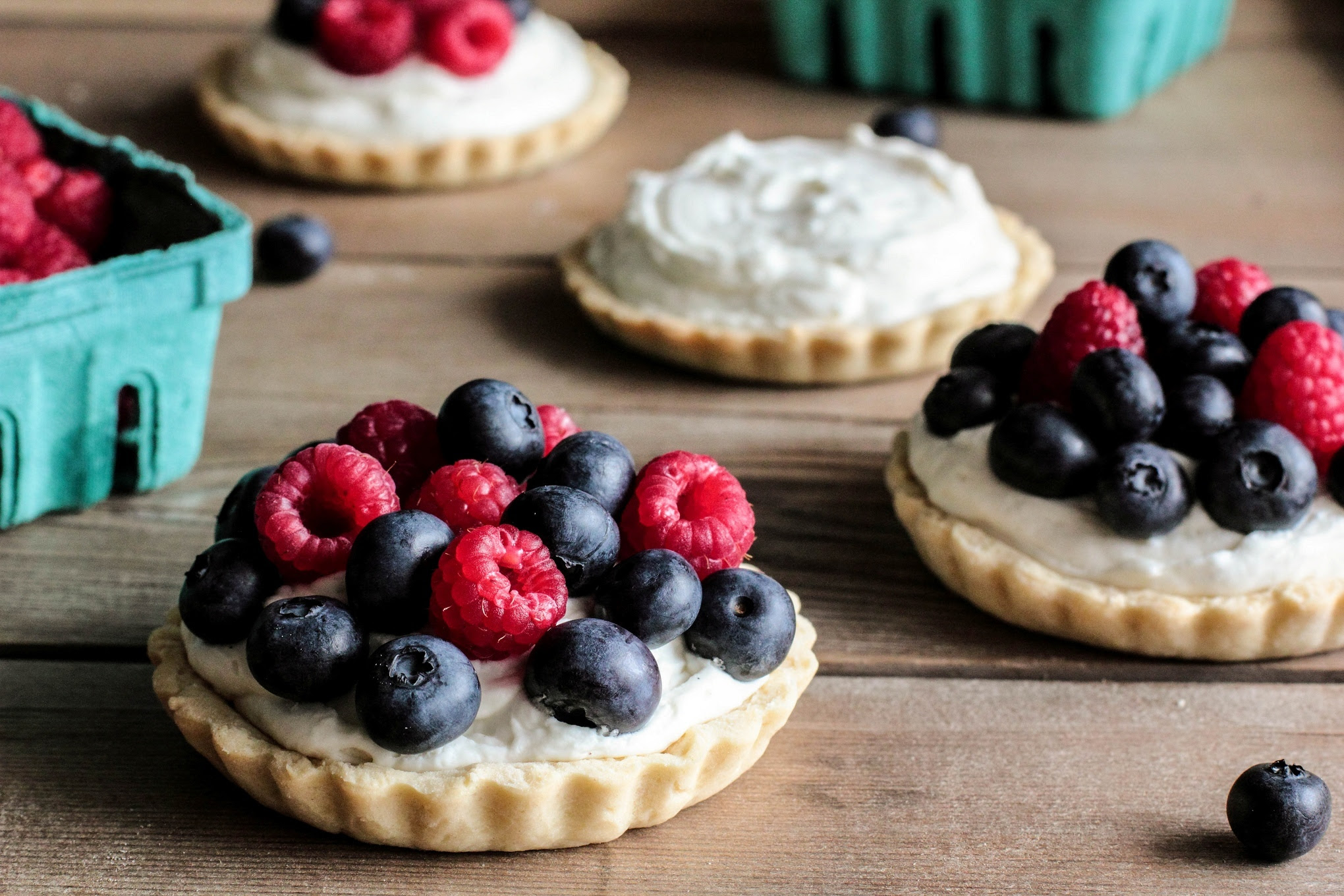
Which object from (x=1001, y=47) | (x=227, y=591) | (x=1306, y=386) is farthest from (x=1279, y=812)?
(x=1001, y=47)

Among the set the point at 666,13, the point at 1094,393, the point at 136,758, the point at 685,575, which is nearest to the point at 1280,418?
the point at 1094,393

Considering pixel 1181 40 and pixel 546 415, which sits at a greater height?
pixel 546 415

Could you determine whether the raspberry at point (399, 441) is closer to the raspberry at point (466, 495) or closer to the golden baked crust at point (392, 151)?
the raspberry at point (466, 495)

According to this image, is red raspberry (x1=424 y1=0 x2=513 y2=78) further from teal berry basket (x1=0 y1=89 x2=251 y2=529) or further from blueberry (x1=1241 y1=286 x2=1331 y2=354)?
blueberry (x1=1241 y1=286 x2=1331 y2=354)

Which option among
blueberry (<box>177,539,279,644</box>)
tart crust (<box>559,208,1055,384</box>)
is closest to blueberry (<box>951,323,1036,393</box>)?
tart crust (<box>559,208,1055,384</box>)

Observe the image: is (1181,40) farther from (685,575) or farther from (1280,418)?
(685,575)

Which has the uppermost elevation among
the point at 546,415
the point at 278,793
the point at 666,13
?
the point at 546,415
